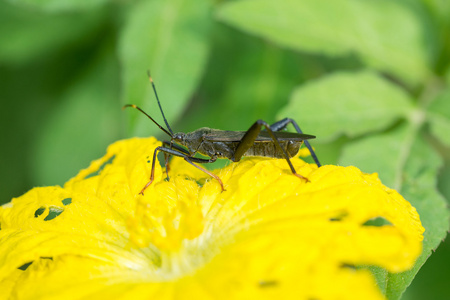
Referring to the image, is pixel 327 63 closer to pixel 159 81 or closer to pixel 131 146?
pixel 159 81

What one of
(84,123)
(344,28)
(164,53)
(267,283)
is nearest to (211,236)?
(267,283)

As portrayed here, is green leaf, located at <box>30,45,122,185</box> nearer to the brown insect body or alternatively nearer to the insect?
the insect

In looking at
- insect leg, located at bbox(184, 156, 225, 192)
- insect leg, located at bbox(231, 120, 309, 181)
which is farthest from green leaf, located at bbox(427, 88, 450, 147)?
insect leg, located at bbox(184, 156, 225, 192)

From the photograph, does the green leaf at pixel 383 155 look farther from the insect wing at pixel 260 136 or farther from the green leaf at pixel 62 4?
the green leaf at pixel 62 4

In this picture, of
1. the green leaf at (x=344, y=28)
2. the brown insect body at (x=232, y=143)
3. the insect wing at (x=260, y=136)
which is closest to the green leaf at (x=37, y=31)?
the green leaf at (x=344, y=28)

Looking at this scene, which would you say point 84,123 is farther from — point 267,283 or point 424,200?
point 267,283

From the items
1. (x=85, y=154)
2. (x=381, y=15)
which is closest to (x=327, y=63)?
(x=381, y=15)
